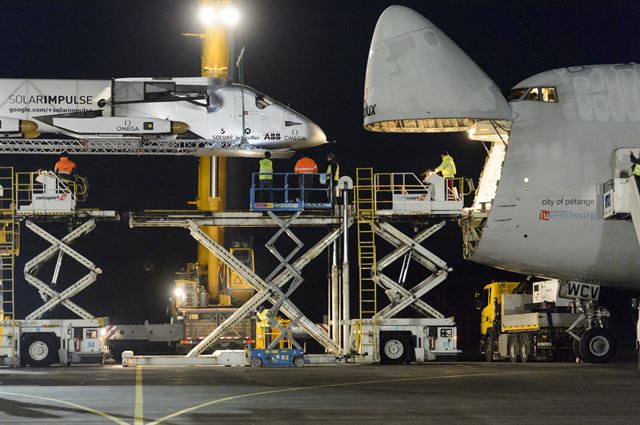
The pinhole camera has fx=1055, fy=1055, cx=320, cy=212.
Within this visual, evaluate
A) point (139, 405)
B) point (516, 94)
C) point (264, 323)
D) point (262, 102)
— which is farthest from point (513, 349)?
point (139, 405)

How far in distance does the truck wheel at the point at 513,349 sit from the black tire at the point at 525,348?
0.34 meters

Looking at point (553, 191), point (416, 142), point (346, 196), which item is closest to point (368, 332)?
point (346, 196)

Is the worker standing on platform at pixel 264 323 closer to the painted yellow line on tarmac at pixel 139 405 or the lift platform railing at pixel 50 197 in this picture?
the lift platform railing at pixel 50 197

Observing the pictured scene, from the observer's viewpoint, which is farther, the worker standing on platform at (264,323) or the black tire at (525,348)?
the black tire at (525,348)

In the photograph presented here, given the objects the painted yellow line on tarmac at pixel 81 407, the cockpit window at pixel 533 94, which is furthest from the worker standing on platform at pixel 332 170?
the painted yellow line on tarmac at pixel 81 407

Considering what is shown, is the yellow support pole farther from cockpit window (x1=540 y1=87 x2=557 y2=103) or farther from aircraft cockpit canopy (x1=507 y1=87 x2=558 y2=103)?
cockpit window (x1=540 y1=87 x2=557 y2=103)

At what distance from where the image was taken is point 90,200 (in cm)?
7362

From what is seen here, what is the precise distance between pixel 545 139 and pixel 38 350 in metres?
18.9

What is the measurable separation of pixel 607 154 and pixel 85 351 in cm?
1918

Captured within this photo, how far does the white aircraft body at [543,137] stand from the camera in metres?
32.4

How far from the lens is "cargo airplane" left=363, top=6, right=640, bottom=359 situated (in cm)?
3238

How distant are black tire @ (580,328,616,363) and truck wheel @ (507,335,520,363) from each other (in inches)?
215

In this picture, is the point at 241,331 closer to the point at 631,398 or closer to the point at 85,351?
the point at 85,351

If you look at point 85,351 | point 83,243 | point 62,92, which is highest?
point 62,92
